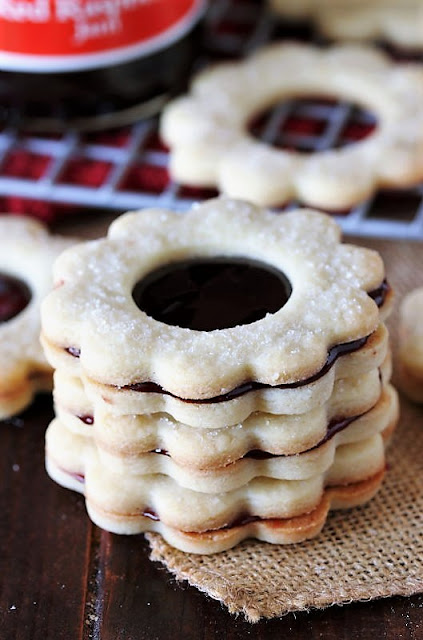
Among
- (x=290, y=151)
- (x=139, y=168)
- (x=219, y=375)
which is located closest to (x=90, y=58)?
(x=139, y=168)

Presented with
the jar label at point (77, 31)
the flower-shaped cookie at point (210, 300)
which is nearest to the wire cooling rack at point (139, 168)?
the jar label at point (77, 31)

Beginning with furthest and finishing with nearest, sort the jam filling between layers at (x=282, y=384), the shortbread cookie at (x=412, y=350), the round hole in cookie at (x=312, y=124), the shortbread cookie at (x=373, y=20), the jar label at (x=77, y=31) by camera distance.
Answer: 1. the shortbread cookie at (x=373, y=20)
2. the round hole in cookie at (x=312, y=124)
3. the jar label at (x=77, y=31)
4. the shortbread cookie at (x=412, y=350)
5. the jam filling between layers at (x=282, y=384)

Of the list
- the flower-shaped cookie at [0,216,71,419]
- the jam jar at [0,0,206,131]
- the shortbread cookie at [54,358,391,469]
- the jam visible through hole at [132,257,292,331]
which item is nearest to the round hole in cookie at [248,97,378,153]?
the jam jar at [0,0,206,131]

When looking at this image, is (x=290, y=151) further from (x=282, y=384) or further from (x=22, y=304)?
(x=282, y=384)

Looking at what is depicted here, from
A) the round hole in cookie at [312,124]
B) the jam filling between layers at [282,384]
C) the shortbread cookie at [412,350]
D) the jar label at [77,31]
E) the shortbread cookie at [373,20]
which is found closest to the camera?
the jam filling between layers at [282,384]

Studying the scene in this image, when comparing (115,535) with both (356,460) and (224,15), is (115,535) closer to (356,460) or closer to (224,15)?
(356,460)

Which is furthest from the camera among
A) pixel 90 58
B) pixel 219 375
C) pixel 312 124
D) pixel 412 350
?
pixel 312 124

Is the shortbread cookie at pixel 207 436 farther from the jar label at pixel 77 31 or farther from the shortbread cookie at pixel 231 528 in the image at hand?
the jar label at pixel 77 31
